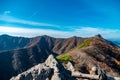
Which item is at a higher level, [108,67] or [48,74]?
[48,74]

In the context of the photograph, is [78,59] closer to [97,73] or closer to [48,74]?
[97,73]

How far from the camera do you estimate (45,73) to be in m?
19.2

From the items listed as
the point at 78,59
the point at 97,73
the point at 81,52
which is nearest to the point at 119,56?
the point at 81,52

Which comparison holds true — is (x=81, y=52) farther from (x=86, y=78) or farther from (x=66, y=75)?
(x=66, y=75)

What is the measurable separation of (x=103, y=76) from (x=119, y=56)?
122 ft

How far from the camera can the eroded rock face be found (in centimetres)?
1841

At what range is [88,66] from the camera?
44.0 meters

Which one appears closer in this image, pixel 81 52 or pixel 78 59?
pixel 78 59

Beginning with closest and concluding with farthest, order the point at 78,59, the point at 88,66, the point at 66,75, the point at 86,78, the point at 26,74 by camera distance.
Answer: the point at 26,74
the point at 66,75
the point at 86,78
the point at 88,66
the point at 78,59

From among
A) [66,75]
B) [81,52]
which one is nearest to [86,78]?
[66,75]

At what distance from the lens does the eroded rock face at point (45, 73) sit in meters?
18.4

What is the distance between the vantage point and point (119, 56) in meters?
61.2

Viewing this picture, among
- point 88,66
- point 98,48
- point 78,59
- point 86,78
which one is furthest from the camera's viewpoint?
point 98,48

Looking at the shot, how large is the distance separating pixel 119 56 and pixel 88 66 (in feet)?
63.4
